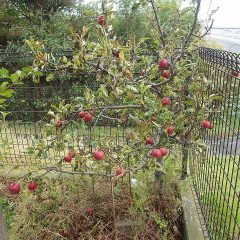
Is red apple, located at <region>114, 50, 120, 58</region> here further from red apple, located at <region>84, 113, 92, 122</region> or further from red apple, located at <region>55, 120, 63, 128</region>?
red apple, located at <region>55, 120, 63, 128</region>

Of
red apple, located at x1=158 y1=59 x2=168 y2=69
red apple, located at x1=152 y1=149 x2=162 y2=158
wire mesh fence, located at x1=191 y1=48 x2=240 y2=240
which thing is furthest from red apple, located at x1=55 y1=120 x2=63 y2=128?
wire mesh fence, located at x1=191 y1=48 x2=240 y2=240

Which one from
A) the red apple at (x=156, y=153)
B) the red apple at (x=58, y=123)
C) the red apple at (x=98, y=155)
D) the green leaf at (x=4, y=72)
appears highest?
the green leaf at (x=4, y=72)

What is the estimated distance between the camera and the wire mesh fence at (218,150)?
2.48m

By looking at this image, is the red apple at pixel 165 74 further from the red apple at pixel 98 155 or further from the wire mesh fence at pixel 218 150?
the red apple at pixel 98 155

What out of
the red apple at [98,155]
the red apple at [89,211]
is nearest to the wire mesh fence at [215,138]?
the red apple at [98,155]

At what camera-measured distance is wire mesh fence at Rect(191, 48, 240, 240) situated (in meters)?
2.48

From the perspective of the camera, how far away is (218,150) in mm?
3105

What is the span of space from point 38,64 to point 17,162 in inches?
97.2

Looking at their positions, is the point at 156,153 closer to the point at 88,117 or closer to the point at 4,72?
the point at 88,117

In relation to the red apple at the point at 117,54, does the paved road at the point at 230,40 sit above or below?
below

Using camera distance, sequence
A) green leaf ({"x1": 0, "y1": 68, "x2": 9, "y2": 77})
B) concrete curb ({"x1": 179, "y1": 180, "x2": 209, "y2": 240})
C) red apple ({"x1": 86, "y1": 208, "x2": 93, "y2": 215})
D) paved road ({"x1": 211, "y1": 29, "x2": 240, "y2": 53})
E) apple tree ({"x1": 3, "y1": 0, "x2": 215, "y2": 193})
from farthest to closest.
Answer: paved road ({"x1": 211, "y1": 29, "x2": 240, "y2": 53}) < red apple ({"x1": 86, "y1": 208, "x2": 93, "y2": 215}) < concrete curb ({"x1": 179, "y1": 180, "x2": 209, "y2": 240}) < apple tree ({"x1": 3, "y1": 0, "x2": 215, "y2": 193}) < green leaf ({"x1": 0, "y1": 68, "x2": 9, "y2": 77})

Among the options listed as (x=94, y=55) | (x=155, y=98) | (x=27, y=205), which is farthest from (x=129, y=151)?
(x=27, y=205)

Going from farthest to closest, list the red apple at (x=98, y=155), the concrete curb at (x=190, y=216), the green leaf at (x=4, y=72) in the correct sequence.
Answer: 1. the concrete curb at (x=190, y=216)
2. the red apple at (x=98, y=155)
3. the green leaf at (x=4, y=72)

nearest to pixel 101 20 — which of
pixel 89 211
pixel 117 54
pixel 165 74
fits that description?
pixel 117 54
